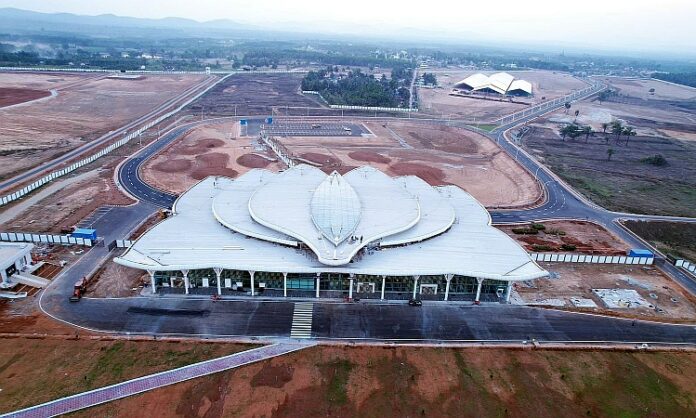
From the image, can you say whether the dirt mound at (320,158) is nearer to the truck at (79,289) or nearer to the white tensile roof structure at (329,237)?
the white tensile roof structure at (329,237)

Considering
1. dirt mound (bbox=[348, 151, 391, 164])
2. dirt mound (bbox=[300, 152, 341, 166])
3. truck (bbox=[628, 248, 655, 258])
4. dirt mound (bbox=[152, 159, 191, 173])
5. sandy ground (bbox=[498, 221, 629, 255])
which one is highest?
dirt mound (bbox=[348, 151, 391, 164])

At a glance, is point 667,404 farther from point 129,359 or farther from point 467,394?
point 129,359

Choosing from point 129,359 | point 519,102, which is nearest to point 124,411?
point 129,359

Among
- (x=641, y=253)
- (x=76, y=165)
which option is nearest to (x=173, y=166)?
(x=76, y=165)

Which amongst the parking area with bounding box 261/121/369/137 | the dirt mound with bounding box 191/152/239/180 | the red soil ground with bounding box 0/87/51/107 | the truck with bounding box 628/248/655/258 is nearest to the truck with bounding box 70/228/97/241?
the dirt mound with bounding box 191/152/239/180

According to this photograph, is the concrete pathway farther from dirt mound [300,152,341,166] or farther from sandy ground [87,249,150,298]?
dirt mound [300,152,341,166]

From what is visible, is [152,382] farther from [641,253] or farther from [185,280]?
[641,253]
